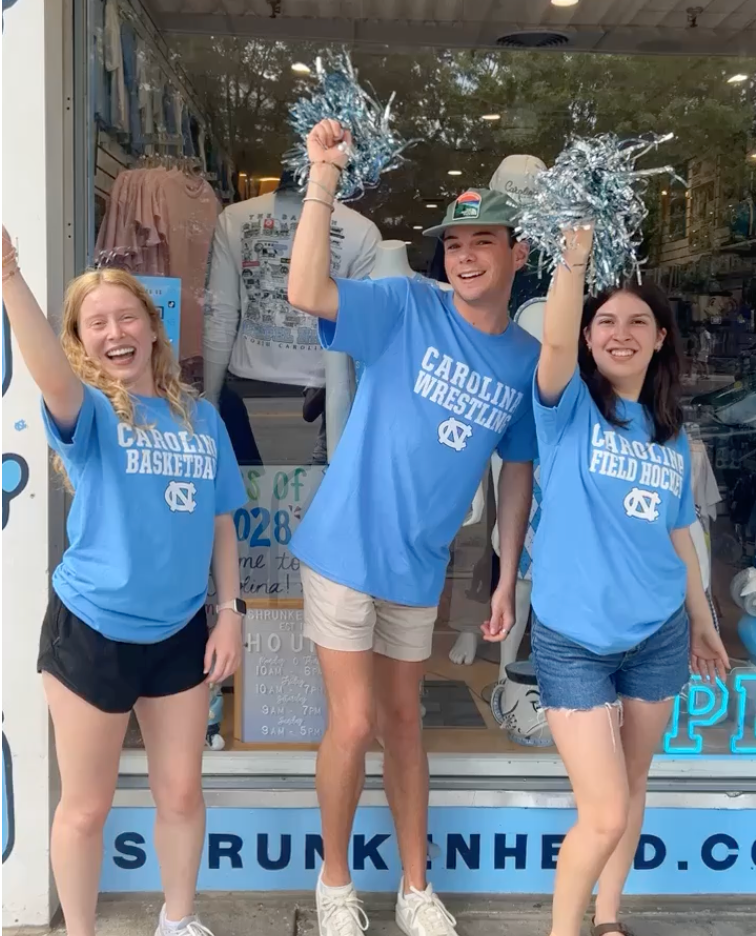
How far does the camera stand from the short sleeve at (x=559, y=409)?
1988 millimetres

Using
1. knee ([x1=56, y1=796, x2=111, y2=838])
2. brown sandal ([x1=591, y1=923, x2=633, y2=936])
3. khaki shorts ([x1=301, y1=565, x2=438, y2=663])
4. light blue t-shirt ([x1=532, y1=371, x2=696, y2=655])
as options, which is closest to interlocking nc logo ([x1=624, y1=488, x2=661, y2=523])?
light blue t-shirt ([x1=532, y1=371, x2=696, y2=655])

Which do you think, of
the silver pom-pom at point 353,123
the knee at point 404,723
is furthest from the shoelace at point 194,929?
the silver pom-pom at point 353,123

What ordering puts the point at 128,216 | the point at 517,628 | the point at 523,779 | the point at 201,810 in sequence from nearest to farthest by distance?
the point at 201,810
the point at 523,779
the point at 128,216
the point at 517,628

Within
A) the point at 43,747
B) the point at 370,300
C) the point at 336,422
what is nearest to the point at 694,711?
the point at 336,422

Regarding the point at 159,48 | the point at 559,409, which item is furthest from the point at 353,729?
the point at 159,48

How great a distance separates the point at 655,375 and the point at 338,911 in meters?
1.50

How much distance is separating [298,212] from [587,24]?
1322 millimetres

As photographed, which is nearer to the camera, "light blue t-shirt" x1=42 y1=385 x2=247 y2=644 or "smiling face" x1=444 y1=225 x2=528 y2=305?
"light blue t-shirt" x1=42 y1=385 x2=247 y2=644

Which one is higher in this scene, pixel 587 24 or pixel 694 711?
pixel 587 24

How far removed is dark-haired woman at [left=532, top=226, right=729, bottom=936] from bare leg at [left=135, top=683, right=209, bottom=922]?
773 millimetres

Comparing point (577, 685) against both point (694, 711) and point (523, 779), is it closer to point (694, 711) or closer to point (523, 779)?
point (523, 779)

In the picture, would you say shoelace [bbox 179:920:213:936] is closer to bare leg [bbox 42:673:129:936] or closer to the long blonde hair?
bare leg [bbox 42:673:129:936]

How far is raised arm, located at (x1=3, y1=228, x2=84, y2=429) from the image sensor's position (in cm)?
171

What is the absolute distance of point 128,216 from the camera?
9.53ft
